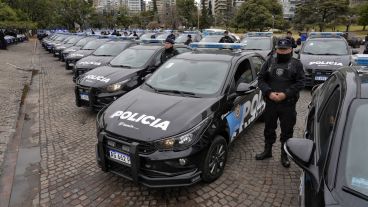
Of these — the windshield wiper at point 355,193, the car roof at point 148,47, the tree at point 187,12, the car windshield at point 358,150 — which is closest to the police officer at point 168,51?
the car roof at point 148,47

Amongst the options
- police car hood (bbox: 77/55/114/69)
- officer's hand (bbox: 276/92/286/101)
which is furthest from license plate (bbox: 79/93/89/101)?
officer's hand (bbox: 276/92/286/101)

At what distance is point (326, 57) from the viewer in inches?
357

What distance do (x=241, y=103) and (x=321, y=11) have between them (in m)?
54.1

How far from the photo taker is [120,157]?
11.5 ft

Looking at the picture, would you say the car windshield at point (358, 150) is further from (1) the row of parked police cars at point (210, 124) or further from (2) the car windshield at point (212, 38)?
(2) the car windshield at point (212, 38)

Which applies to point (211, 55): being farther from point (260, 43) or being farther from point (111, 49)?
Answer: point (260, 43)

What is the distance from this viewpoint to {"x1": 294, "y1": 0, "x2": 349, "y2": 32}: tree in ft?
162

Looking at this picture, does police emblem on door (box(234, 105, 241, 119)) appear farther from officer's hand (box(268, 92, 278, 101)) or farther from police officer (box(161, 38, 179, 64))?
police officer (box(161, 38, 179, 64))

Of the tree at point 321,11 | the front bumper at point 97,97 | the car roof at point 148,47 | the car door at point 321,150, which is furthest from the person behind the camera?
the tree at point 321,11

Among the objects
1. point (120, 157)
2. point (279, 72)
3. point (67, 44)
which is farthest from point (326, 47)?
point (67, 44)

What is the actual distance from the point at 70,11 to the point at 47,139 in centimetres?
6134

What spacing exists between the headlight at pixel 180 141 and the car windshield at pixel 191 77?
35.1 inches

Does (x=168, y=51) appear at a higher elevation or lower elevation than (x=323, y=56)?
higher

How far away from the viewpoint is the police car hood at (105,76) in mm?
6543
